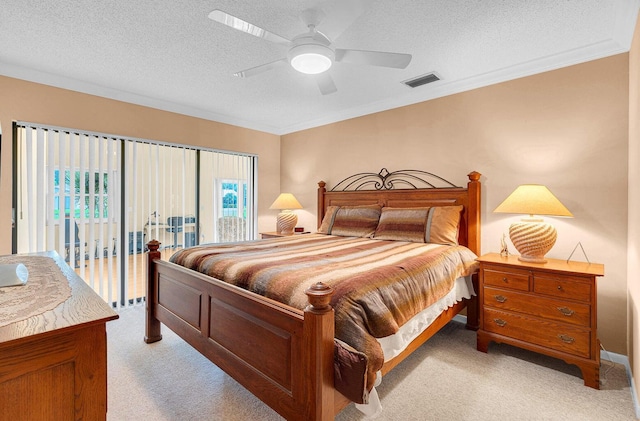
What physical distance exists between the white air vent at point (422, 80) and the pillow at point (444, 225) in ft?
4.40

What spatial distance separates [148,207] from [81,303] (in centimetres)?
303

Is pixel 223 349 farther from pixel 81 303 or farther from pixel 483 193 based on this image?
pixel 483 193

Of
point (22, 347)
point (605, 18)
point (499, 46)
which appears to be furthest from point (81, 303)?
point (605, 18)

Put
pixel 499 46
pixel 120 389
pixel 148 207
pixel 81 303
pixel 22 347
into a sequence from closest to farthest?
pixel 22 347
pixel 81 303
pixel 120 389
pixel 499 46
pixel 148 207

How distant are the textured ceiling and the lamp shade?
3.92 ft

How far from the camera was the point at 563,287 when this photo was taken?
221 centimetres

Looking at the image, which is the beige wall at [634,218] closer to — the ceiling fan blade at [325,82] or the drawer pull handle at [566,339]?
the drawer pull handle at [566,339]

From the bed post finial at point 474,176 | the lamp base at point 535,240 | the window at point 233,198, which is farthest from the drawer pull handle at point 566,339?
the window at point 233,198

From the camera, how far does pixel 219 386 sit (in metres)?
2.09

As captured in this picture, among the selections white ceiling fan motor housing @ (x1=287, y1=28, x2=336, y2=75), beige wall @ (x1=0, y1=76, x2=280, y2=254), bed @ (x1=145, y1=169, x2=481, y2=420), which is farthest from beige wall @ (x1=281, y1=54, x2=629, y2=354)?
beige wall @ (x1=0, y1=76, x2=280, y2=254)

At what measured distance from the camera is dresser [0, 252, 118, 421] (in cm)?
85

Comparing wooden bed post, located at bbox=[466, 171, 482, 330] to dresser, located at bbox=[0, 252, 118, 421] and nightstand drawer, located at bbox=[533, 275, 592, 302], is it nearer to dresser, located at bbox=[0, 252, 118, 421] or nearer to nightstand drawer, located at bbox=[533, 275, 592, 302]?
nightstand drawer, located at bbox=[533, 275, 592, 302]

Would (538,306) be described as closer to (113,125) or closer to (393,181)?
(393,181)

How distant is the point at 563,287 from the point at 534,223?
0.54 meters
